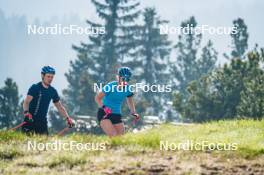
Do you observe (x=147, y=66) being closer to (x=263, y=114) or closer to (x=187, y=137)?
(x=263, y=114)

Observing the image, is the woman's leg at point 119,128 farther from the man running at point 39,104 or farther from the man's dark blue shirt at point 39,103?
the man's dark blue shirt at point 39,103

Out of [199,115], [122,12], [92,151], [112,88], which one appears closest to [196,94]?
[199,115]

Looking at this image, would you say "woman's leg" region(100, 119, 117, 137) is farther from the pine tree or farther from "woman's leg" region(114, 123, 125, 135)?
the pine tree

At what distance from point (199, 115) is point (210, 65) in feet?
131

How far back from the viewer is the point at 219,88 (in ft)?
146
